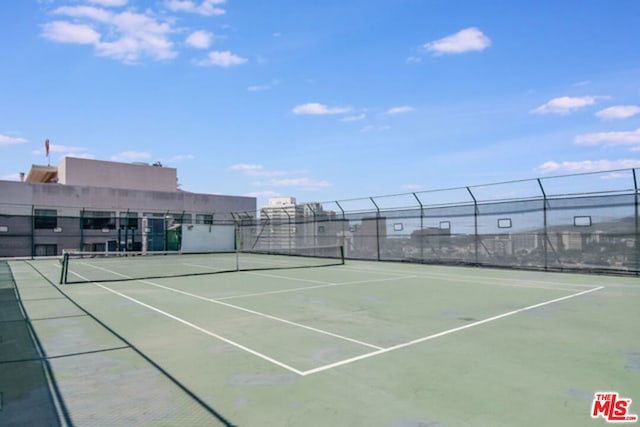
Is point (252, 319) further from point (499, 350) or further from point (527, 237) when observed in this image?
point (527, 237)

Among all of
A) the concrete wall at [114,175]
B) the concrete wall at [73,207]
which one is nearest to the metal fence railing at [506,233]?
the concrete wall at [73,207]

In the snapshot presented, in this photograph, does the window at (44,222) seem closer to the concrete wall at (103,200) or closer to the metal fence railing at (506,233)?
the concrete wall at (103,200)

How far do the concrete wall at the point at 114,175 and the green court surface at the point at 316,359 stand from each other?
37800 mm

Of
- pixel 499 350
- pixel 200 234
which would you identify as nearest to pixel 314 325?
pixel 499 350

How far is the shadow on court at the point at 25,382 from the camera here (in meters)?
3.61

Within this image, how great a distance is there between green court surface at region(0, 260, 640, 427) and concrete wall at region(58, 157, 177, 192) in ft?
124

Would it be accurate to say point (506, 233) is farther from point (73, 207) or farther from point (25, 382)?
point (73, 207)

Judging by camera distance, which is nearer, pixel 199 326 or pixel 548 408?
pixel 548 408

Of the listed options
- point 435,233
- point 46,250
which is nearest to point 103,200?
point 46,250

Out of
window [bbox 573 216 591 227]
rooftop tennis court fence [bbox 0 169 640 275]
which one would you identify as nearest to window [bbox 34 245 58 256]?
rooftop tennis court fence [bbox 0 169 640 275]

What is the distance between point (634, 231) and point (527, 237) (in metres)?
3.63

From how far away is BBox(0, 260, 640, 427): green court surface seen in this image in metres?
3.69

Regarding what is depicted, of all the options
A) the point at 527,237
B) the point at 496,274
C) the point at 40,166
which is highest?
the point at 40,166

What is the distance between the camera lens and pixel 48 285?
1280cm
